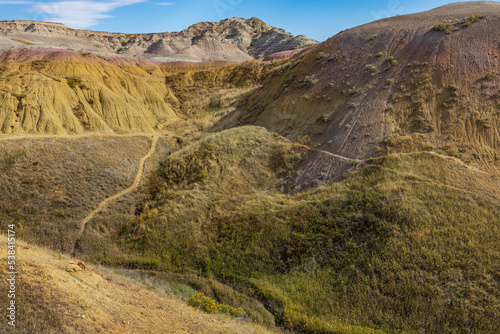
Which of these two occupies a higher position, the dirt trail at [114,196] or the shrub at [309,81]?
the shrub at [309,81]

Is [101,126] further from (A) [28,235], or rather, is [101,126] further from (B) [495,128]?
(B) [495,128]

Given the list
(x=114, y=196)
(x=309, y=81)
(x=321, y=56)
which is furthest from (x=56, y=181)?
(x=321, y=56)

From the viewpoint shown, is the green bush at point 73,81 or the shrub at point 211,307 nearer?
the shrub at point 211,307

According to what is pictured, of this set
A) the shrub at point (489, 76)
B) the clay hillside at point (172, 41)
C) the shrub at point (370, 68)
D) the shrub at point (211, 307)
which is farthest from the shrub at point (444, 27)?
the clay hillside at point (172, 41)

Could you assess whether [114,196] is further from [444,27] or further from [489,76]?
[444,27]

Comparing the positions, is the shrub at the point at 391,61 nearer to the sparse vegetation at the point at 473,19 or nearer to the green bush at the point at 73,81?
the sparse vegetation at the point at 473,19

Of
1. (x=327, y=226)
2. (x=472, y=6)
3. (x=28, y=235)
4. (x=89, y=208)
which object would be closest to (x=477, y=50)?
(x=472, y=6)

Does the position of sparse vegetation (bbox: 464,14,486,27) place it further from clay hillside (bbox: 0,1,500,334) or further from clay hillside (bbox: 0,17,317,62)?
clay hillside (bbox: 0,17,317,62)
